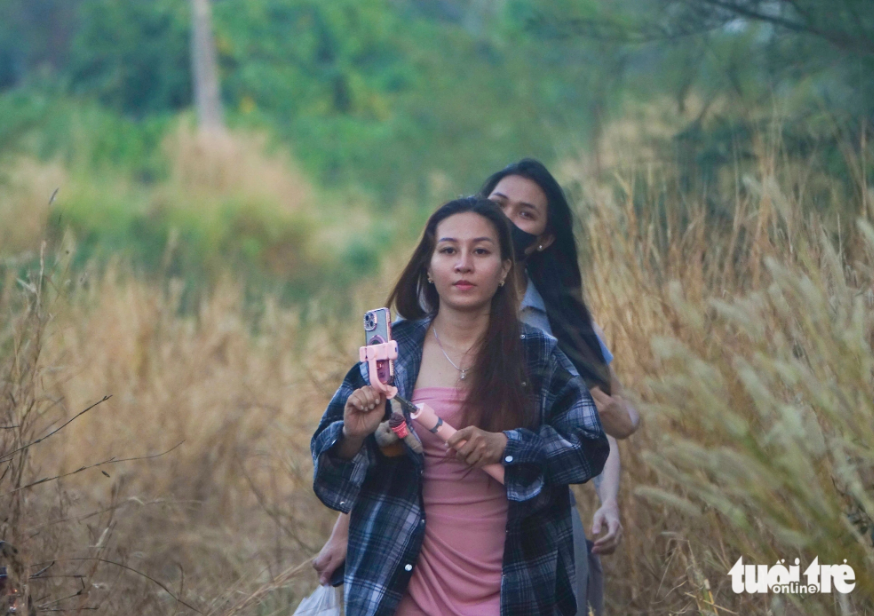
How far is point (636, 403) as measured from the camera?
89.2 inches

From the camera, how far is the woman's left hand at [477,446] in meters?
2.51

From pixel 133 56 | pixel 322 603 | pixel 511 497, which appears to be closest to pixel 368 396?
pixel 511 497

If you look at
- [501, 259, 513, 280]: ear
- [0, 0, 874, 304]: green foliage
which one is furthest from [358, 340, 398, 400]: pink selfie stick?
[0, 0, 874, 304]: green foliage

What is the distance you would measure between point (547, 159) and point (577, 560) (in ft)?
50.2

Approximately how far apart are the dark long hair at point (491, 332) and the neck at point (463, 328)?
0.08 ft

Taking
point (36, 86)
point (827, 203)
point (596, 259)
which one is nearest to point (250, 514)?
point (596, 259)

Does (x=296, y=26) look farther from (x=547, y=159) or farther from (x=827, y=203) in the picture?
(x=827, y=203)

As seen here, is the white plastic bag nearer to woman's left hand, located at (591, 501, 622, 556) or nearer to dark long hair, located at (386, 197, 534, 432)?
dark long hair, located at (386, 197, 534, 432)

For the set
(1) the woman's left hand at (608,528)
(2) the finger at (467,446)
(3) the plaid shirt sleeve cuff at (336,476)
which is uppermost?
(2) the finger at (467,446)

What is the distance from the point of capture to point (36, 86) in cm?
2194

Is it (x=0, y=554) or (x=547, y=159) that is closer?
(x=0, y=554)

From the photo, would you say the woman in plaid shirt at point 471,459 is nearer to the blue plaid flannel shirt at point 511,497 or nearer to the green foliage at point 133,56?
the blue plaid flannel shirt at point 511,497

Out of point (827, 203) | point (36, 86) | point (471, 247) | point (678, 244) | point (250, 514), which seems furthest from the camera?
point (36, 86)

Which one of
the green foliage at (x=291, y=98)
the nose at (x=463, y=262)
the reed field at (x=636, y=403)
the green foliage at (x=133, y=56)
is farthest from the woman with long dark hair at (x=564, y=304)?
the green foliage at (x=133, y=56)
